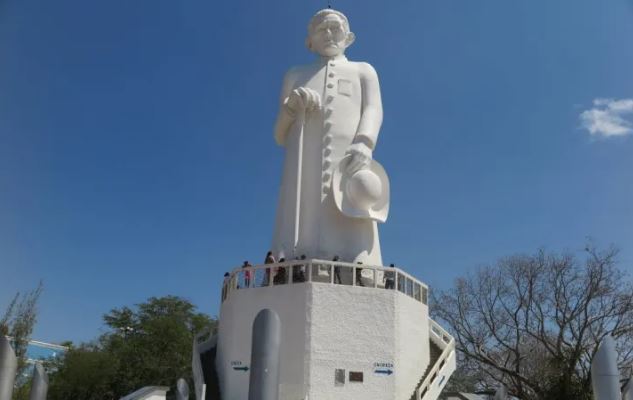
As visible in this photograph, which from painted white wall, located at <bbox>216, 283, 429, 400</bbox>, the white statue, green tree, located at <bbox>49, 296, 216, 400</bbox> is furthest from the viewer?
green tree, located at <bbox>49, 296, 216, 400</bbox>

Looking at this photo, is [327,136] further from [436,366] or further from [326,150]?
[436,366]

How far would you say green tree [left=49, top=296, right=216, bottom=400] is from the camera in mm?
30406

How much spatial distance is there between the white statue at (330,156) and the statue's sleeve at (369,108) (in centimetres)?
3

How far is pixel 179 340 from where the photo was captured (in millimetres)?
31922

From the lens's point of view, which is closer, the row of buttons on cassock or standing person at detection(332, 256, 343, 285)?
standing person at detection(332, 256, 343, 285)

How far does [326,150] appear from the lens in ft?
60.8

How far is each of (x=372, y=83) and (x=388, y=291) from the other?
746 cm

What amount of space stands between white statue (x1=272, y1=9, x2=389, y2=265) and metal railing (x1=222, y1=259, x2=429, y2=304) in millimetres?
1667

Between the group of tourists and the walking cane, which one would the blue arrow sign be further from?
the walking cane

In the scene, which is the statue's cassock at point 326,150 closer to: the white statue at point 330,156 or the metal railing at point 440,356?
the white statue at point 330,156

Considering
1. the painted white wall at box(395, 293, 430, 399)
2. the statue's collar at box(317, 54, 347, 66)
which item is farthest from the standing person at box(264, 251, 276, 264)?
the statue's collar at box(317, 54, 347, 66)

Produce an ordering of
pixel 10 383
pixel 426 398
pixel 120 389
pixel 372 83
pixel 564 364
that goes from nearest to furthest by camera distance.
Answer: pixel 10 383 < pixel 426 398 < pixel 372 83 < pixel 564 364 < pixel 120 389

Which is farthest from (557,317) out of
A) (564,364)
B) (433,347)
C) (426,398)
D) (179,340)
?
(179,340)

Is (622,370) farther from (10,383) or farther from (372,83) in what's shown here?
(10,383)
